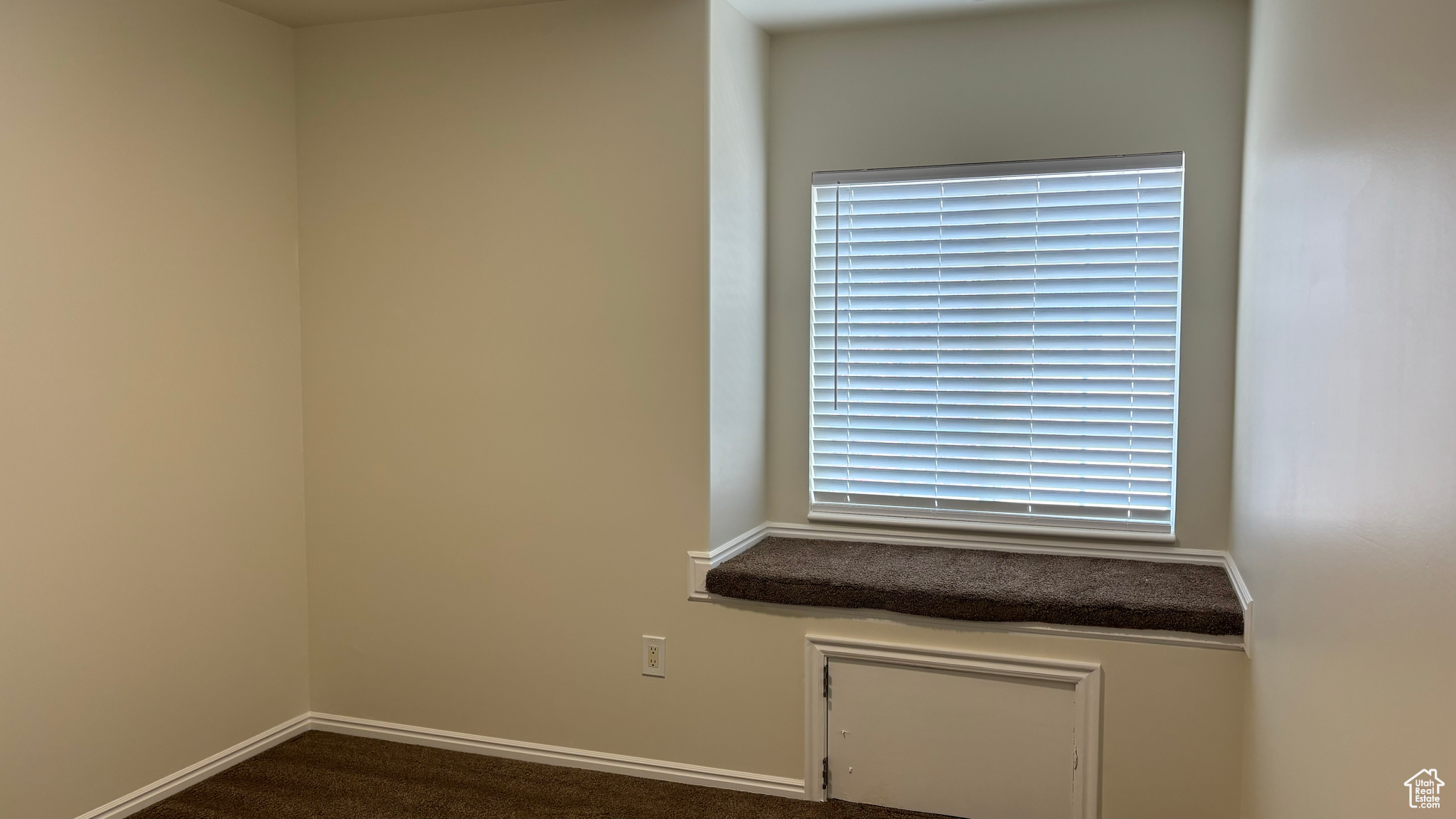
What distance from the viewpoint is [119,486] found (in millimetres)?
2586

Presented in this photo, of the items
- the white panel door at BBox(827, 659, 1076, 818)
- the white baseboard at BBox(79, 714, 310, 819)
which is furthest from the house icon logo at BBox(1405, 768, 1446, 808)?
the white baseboard at BBox(79, 714, 310, 819)

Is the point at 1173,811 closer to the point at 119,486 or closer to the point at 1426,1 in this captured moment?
the point at 1426,1

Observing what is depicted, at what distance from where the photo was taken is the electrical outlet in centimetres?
286

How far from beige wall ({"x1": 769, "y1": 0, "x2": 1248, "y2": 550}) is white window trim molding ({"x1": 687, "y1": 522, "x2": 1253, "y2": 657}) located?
63 mm

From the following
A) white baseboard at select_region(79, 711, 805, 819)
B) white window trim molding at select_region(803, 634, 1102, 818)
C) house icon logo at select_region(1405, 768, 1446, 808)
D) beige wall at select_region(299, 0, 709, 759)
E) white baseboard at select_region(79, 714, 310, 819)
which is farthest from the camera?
beige wall at select_region(299, 0, 709, 759)

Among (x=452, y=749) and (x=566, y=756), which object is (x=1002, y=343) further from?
(x=452, y=749)

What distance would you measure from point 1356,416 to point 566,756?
2357mm

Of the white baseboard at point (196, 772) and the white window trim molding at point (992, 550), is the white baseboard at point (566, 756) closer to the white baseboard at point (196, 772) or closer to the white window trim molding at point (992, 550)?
the white baseboard at point (196, 772)

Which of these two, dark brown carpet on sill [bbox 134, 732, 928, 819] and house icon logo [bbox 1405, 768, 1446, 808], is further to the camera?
dark brown carpet on sill [bbox 134, 732, 928, 819]

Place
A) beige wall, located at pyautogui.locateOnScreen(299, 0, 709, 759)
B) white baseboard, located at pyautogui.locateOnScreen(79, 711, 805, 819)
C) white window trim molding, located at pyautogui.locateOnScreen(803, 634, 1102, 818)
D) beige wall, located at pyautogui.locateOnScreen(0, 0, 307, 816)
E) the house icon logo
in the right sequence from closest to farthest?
1. the house icon logo
2. beige wall, located at pyautogui.locateOnScreen(0, 0, 307, 816)
3. white window trim molding, located at pyautogui.locateOnScreen(803, 634, 1102, 818)
4. white baseboard, located at pyautogui.locateOnScreen(79, 711, 805, 819)
5. beige wall, located at pyautogui.locateOnScreen(299, 0, 709, 759)

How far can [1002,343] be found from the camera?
302 centimetres

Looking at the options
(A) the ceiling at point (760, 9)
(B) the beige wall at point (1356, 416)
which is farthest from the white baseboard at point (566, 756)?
(A) the ceiling at point (760, 9)

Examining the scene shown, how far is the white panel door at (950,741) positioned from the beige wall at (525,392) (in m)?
0.11

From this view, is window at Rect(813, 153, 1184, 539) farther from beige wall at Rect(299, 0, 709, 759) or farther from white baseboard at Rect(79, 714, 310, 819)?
white baseboard at Rect(79, 714, 310, 819)
